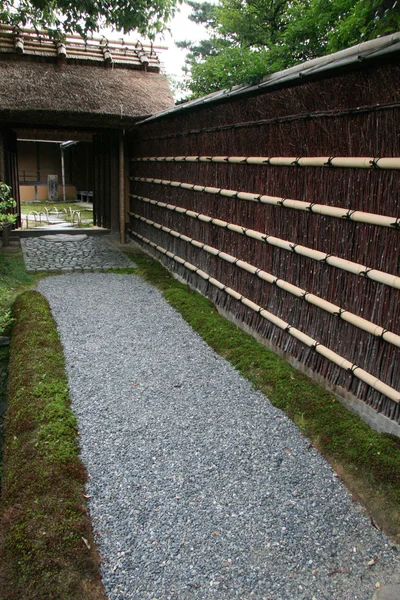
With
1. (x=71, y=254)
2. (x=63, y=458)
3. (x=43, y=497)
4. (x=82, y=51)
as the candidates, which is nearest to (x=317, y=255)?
(x=63, y=458)

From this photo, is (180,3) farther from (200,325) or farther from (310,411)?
(310,411)

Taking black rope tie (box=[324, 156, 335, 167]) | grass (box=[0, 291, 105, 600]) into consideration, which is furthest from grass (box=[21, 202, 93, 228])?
black rope tie (box=[324, 156, 335, 167])

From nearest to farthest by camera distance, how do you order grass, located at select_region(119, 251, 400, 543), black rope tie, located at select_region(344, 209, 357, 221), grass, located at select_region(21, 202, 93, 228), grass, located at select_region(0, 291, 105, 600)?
grass, located at select_region(0, 291, 105, 600)
grass, located at select_region(119, 251, 400, 543)
black rope tie, located at select_region(344, 209, 357, 221)
grass, located at select_region(21, 202, 93, 228)

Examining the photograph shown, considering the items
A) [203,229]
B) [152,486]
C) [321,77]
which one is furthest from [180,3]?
[152,486]

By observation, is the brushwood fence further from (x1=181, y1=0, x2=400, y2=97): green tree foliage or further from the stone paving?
the stone paving

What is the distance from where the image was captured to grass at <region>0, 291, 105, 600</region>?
2.30 m

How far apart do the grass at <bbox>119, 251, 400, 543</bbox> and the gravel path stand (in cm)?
9

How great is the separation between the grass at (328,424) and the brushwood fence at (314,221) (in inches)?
7.1

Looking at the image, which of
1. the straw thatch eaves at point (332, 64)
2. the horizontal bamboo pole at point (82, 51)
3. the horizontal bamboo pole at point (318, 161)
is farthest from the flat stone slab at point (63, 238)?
the straw thatch eaves at point (332, 64)

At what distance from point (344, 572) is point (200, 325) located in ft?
12.0

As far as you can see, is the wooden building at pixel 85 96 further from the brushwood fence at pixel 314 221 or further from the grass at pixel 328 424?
the grass at pixel 328 424

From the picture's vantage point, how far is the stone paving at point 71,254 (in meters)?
8.77

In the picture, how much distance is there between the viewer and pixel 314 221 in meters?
A: 4.21

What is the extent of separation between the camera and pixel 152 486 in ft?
9.97
